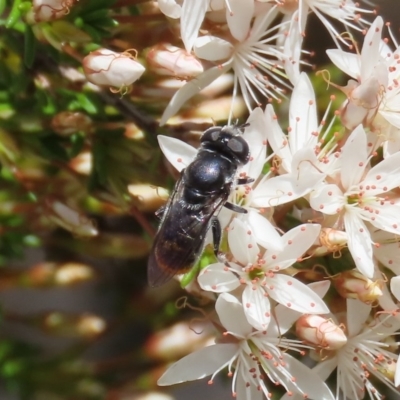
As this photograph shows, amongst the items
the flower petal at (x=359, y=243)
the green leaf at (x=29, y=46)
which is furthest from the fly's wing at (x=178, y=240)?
the green leaf at (x=29, y=46)

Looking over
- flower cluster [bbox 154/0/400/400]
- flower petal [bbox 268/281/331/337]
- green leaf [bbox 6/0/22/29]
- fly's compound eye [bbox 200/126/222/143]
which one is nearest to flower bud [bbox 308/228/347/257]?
flower cluster [bbox 154/0/400/400]

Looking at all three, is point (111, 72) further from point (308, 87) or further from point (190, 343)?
point (190, 343)

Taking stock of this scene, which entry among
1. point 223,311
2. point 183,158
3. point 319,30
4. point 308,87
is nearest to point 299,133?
point 308,87

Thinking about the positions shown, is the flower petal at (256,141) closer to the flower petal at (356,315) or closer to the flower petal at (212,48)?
the flower petal at (212,48)

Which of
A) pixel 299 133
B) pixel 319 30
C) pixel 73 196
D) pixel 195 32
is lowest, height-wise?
pixel 73 196

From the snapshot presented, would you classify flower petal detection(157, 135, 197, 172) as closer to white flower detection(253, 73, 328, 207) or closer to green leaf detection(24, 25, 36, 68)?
white flower detection(253, 73, 328, 207)

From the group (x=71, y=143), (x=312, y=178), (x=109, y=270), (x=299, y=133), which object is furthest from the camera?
(x=109, y=270)

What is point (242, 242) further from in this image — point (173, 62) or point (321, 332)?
point (173, 62)
